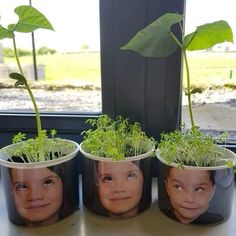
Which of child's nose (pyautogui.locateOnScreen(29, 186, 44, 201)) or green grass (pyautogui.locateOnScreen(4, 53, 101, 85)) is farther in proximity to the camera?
green grass (pyautogui.locateOnScreen(4, 53, 101, 85))

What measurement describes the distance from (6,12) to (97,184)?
1.97 feet

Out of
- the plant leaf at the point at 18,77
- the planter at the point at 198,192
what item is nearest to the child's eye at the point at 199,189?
the planter at the point at 198,192

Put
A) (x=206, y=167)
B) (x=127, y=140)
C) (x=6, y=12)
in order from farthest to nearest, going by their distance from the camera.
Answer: (x=6, y=12) < (x=127, y=140) < (x=206, y=167)

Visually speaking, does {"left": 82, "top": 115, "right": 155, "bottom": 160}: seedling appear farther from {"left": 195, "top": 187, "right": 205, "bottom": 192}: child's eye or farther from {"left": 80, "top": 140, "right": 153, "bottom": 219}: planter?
{"left": 195, "top": 187, "right": 205, "bottom": 192}: child's eye

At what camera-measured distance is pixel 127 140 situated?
0.77m

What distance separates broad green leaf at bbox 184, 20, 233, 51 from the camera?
696 mm

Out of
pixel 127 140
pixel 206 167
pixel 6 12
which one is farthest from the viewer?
pixel 6 12

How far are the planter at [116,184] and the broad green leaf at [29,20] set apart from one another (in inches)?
12.4

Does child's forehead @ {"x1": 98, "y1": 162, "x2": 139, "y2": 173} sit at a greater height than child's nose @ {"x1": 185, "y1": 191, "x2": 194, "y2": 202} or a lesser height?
greater

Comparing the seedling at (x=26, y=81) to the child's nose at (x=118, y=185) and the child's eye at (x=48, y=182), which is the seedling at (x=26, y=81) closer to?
the child's eye at (x=48, y=182)

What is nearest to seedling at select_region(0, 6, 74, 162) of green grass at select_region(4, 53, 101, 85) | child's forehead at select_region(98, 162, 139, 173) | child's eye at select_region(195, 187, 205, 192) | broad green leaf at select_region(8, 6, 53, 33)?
broad green leaf at select_region(8, 6, 53, 33)

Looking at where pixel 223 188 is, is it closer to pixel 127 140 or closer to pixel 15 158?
pixel 127 140

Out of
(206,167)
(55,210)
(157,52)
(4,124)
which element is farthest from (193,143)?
(4,124)

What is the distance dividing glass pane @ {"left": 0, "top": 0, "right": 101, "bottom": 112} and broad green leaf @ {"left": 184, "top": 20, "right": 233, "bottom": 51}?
29 centimetres
